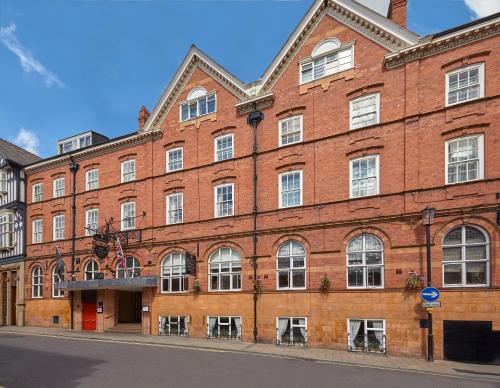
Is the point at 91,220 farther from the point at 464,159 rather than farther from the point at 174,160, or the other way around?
the point at 464,159

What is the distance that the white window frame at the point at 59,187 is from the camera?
29047 mm

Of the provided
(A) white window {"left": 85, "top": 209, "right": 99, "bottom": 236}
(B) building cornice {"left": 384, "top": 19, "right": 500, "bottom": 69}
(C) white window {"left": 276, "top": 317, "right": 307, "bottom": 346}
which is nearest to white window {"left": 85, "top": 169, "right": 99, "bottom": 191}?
(A) white window {"left": 85, "top": 209, "right": 99, "bottom": 236}

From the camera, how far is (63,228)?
28531 millimetres

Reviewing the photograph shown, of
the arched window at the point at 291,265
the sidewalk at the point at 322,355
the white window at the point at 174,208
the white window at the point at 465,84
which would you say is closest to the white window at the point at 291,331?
the sidewalk at the point at 322,355

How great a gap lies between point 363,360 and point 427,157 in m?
8.57

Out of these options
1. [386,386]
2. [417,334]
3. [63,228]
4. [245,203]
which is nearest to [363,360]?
[417,334]

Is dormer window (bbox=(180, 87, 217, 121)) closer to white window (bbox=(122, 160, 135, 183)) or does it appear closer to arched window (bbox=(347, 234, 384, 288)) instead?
white window (bbox=(122, 160, 135, 183))

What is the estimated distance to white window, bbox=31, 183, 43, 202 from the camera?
30.3 meters

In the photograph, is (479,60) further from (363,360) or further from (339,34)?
(363,360)

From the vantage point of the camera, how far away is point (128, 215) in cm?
2544

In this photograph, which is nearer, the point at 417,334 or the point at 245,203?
the point at 417,334

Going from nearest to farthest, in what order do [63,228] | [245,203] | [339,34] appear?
[339,34], [245,203], [63,228]

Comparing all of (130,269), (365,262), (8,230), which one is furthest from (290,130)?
(8,230)

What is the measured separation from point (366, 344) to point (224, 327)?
23.8 feet
